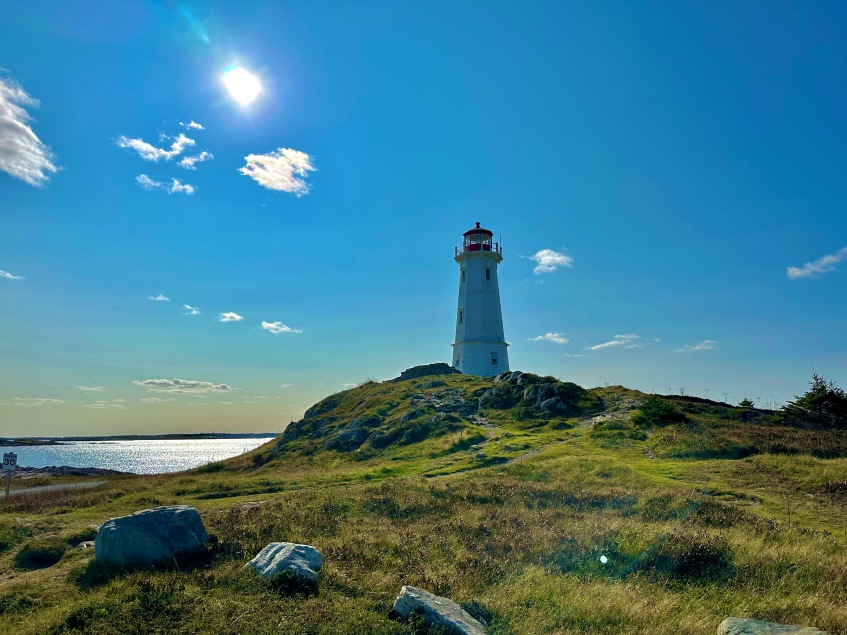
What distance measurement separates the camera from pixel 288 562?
10.7 m

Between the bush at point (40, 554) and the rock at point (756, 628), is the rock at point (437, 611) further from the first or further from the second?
the bush at point (40, 554)

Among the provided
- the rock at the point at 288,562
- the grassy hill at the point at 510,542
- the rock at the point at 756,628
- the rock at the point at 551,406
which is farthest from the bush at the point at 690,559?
the rock at the point at 551,406

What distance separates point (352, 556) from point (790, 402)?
4782cm

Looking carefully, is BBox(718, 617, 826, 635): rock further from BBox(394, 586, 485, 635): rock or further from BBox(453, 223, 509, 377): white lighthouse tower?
BBox(453, 223, 509, 377): white lighthouse tower

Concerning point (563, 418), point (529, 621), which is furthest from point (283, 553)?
point (563, 418)

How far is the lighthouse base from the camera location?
2507 inches

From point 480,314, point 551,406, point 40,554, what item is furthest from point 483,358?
point 40,554

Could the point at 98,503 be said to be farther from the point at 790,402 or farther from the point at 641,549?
the point at 790,402

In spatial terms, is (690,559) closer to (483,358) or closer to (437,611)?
(437,611)

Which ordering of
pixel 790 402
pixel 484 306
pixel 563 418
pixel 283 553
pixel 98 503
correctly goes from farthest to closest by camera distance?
pixel 484 306
pixel 790 402
pixel 563 418
pixel 98 503
pixel 283 553

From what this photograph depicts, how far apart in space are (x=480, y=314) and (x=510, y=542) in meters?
50.1

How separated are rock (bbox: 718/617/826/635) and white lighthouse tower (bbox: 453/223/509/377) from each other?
179 feet

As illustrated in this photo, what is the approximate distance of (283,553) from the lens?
1105 cm

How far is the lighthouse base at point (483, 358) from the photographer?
63.7m
